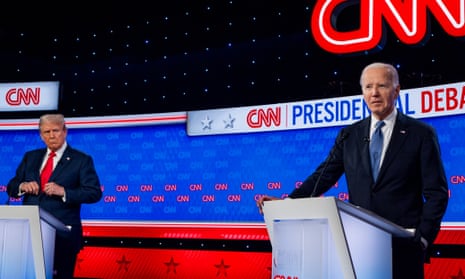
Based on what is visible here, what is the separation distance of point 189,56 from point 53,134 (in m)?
2.77

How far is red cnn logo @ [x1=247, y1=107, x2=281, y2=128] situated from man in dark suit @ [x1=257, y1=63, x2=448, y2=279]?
3.16 meters

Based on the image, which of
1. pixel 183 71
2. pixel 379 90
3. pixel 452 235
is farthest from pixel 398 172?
pixel 183 71

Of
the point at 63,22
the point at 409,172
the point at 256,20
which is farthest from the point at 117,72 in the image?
the point at 409,172

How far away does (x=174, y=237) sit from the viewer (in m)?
6.18

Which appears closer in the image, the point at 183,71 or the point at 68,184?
the point at 68,184

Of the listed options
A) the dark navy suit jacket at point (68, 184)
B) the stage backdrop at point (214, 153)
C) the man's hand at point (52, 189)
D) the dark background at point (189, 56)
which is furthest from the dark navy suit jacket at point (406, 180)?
the dark background at point (189, 56)

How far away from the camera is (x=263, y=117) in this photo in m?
5.83

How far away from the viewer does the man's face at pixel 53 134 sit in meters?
3.92

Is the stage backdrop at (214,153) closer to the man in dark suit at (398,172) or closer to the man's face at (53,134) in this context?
the man's face at (53,134)

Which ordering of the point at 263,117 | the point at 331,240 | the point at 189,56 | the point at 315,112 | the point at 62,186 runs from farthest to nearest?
the point at 189,56 → the point at 263,117 → the point at 315,112 → the point at 62,186 → the point at 331,240

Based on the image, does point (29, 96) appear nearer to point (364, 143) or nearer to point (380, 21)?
point (380, 21)

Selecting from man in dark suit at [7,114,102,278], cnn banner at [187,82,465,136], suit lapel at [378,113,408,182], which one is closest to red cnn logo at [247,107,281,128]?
cnn banner at [187,82,465,136]

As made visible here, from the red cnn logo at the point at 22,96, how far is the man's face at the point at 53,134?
309 centimetres

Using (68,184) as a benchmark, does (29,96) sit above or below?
above
